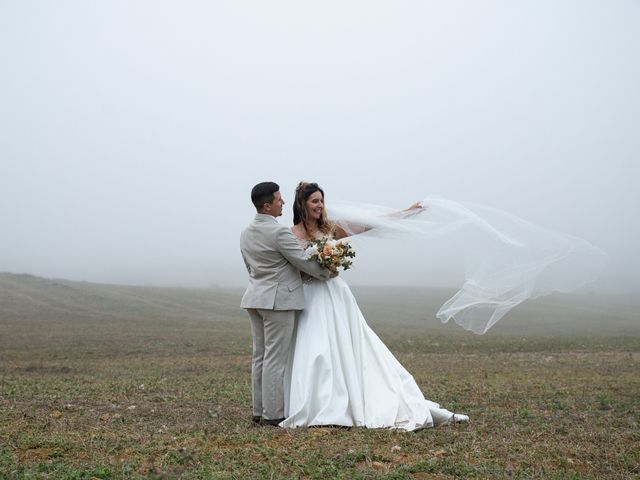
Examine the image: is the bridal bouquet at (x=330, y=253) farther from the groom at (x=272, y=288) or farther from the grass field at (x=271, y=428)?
the grass field at (x=271, y=428)

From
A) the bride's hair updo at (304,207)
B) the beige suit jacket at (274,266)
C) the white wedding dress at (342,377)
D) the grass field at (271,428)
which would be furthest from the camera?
the bride's hair updo at (304,207)

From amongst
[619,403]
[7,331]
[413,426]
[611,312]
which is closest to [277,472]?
[413,426]

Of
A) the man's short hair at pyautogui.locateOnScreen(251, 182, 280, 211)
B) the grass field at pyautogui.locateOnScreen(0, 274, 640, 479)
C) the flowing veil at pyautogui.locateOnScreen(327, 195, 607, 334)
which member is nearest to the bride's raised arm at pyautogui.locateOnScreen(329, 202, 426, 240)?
the flowing veil at pyautogui.locateOnScreen(327, 195, 607, 334)

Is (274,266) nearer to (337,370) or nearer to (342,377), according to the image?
(337,370)

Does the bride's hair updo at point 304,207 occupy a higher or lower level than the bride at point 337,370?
higher

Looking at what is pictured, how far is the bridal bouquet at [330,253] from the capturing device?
28.3ft

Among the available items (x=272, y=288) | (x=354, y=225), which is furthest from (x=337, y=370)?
(x=354, y=225)

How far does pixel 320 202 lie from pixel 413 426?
2939 mm

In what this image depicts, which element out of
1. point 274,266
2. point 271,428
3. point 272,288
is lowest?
point 271,428

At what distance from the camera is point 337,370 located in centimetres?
870

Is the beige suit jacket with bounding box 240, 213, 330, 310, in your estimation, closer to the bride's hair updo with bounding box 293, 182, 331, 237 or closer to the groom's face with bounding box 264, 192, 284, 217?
the groom's face with bounding box 264, 192, 284, 217

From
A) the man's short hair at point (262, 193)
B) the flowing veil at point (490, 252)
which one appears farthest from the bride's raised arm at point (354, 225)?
the man's short hair at point (262, 193)

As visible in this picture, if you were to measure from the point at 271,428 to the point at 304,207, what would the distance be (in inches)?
108

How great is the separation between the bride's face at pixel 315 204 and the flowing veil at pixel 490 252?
0.59 m
